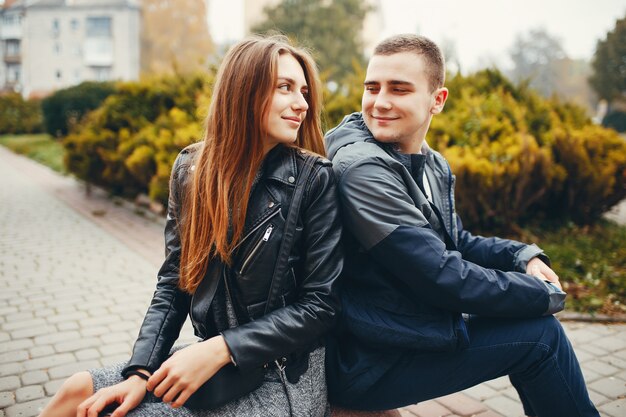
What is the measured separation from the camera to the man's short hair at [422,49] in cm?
248

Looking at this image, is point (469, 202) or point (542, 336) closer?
point (542, 336)

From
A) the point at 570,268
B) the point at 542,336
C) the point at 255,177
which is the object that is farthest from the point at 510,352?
the point at 570,268

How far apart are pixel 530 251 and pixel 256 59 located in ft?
4.97

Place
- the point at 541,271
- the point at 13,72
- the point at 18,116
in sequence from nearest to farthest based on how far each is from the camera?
the point at 541,271, the point at 18,116, the point at 13,72

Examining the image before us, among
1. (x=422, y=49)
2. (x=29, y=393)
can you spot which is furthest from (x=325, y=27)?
(x=422, y=49)

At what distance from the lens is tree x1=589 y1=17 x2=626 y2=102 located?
21500 mm

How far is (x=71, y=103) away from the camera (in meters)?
20.0

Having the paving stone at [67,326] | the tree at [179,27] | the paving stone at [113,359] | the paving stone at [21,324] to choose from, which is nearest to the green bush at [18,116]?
the tree at [179,27]

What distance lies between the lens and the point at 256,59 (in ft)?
6.91

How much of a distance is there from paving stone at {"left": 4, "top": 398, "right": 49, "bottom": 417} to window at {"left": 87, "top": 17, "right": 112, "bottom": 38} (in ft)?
189

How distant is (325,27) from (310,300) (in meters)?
30.7

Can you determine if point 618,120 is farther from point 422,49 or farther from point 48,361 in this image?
point 48,361

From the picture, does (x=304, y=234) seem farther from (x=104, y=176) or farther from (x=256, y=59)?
(x=104, y=176)

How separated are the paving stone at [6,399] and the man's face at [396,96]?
277 cm
